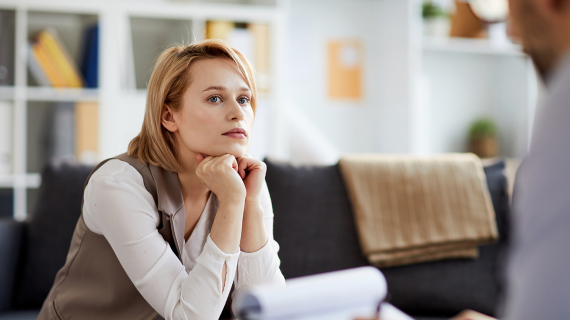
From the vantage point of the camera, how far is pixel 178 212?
102cm

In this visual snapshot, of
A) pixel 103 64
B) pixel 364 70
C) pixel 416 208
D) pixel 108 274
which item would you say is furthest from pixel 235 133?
pixel 364 70

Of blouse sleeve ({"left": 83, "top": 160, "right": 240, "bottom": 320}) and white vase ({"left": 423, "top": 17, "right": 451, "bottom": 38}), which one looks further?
white vase ({"left": 423, "top": 17, "right": 451, "bottom": 38})

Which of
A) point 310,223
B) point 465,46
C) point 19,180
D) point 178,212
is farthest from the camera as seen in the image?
point 465,46

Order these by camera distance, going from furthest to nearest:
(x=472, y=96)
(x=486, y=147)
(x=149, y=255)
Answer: (x=472, y=96) < (x=486, y=147) < (x=149, y=255)

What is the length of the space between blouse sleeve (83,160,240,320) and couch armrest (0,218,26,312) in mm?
640

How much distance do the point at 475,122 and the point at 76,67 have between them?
2571 mm

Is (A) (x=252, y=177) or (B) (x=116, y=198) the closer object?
(B) (x=116, y=198)

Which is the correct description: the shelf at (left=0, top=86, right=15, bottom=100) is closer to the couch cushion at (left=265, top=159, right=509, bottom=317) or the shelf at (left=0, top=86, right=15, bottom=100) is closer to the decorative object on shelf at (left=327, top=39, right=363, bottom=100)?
the couch cushion at (left=265, top=159, right=509, bottom=317)

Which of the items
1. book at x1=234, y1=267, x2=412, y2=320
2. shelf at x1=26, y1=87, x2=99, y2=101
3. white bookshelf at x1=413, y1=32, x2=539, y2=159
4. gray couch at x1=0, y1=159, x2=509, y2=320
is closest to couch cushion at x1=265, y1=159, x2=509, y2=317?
gray couch at x1=0, y1=159, x2=509, y2=320

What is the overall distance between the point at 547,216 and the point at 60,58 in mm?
2473

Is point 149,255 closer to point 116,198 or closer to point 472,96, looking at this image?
point 116,198

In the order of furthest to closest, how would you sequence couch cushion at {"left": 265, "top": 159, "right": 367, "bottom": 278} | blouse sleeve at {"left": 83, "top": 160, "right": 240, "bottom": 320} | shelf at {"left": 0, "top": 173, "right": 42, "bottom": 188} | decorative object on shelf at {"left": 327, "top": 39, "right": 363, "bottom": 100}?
decorative object on shelf at {"left": 327, "top": 39, "right": 363, "bottom": 100} → shelf at {"left": 0, "top": 173, "right": 42, "bottom": 188} → couch cushion at {"left": 265, "top": 159, "right": 367, "bottom": 278} → blouse sleeve at {"left": 83, "top": 160, "right": 240, "bottom": 320}

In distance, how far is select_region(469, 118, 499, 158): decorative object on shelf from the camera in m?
3.13

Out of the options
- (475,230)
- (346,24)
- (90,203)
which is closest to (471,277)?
(475,230)
